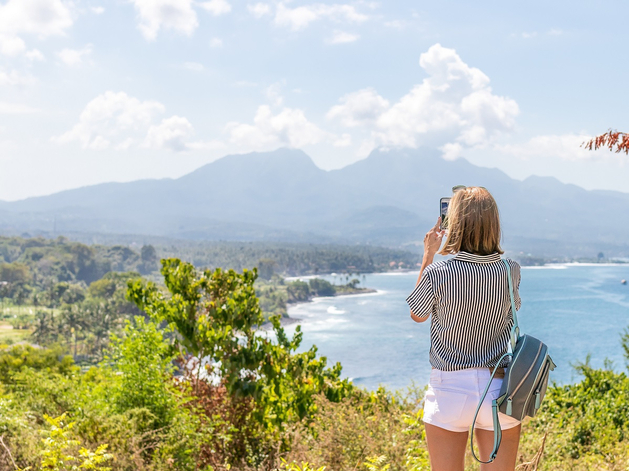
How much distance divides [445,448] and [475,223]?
58 centimetres

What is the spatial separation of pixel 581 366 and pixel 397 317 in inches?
2209

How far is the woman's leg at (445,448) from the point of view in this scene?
4.77 feet

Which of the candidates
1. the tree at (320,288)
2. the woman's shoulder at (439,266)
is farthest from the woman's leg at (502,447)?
the tree at (320,288)

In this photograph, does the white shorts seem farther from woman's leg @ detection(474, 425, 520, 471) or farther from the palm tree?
the palm tree

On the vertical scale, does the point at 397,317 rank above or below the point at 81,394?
below

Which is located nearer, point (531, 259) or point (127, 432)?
point (127, 432)

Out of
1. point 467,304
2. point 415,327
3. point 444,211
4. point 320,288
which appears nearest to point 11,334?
point 415,327

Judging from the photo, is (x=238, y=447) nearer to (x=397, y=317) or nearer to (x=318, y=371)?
(x=318, y=371)

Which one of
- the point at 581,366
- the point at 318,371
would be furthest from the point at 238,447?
the point at 581,366

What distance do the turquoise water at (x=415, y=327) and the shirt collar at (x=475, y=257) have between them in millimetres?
25476

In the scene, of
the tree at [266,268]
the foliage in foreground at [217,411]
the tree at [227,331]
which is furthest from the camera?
the tree at [266,268]

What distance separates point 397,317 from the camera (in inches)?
2400

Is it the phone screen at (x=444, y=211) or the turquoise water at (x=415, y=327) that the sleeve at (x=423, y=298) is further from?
the turquoise water at (x=415, y=327)

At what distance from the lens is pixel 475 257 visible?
144 cm
